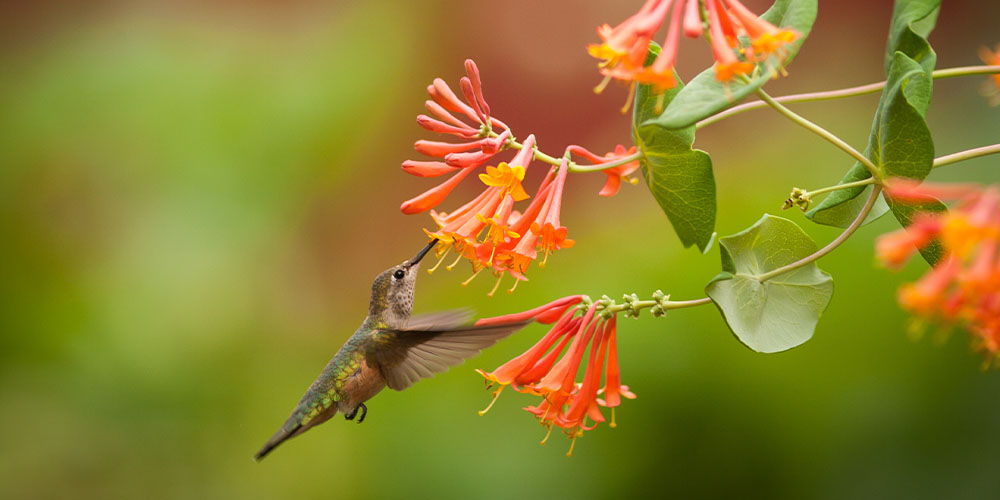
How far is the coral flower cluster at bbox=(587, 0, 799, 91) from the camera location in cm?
68

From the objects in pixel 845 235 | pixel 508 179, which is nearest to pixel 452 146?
pixel 508 179

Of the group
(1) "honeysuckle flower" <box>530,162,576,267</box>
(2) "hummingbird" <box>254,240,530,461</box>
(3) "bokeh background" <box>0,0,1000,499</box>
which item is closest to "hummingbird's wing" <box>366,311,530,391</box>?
(2) "hummingbird" <box>254,240,530,461</box>

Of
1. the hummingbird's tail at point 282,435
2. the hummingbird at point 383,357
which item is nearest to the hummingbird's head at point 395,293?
the hummingbird at point 383,357

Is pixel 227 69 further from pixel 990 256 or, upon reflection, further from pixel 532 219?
pixel 990 256

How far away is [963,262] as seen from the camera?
1.79ft

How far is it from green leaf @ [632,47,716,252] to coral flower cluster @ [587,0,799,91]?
105mm

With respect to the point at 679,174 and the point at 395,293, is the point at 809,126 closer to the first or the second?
the point at 679,174

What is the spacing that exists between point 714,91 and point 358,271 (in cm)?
226

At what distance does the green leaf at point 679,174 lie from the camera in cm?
85

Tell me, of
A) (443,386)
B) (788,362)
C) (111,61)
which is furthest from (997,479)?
(111,61)

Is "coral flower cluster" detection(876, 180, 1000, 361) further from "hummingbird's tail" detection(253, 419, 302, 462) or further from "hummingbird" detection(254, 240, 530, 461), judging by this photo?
"hummingbird's tail" detection(253, 419, 302, 462)

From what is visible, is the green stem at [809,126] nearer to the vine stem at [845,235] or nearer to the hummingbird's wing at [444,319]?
the vine stem at [845,235]

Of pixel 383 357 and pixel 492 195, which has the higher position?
pixel 492 195

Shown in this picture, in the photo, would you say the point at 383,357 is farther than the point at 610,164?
Yes
